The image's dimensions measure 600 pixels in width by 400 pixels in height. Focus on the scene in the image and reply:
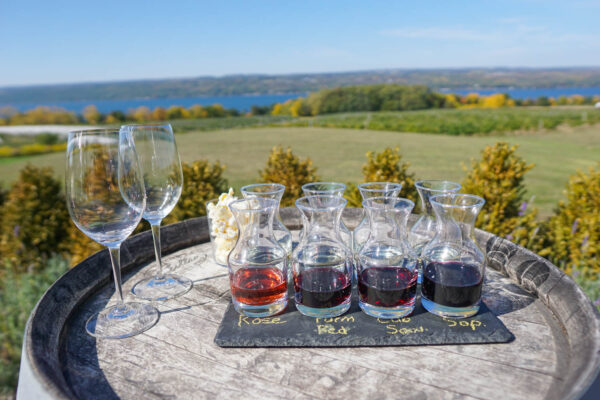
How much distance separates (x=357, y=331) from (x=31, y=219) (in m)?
4.89

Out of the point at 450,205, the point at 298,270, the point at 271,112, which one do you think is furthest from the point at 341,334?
the point at 271,112

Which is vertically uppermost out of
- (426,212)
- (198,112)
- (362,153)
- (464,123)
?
(426,212)

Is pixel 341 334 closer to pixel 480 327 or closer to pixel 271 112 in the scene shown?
pixel 480 327

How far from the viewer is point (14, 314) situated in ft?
11.6

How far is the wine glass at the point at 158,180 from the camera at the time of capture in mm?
1634

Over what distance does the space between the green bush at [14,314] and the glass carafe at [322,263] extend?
2909mm

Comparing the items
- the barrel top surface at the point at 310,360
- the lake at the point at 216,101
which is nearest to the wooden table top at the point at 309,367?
the barrel top surface at the point at 310,360

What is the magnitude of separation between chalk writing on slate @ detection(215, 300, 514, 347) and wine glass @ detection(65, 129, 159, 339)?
0.37m

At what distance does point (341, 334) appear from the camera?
49.5 inches

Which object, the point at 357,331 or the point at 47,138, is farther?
the point at 47,138

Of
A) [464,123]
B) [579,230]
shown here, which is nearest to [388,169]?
[579,230]

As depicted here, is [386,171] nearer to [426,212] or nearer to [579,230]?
[579,230]

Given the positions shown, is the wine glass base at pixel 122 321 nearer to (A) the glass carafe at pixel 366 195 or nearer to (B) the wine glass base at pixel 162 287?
(B) the wine glass base at pixel 162 287

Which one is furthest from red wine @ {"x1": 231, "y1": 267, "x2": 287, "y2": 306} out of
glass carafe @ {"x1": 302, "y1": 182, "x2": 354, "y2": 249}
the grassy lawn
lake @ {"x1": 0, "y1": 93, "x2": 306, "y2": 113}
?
lake @ {"x1": 0, "y1": 93, "x2": 306, "y2": 113}
